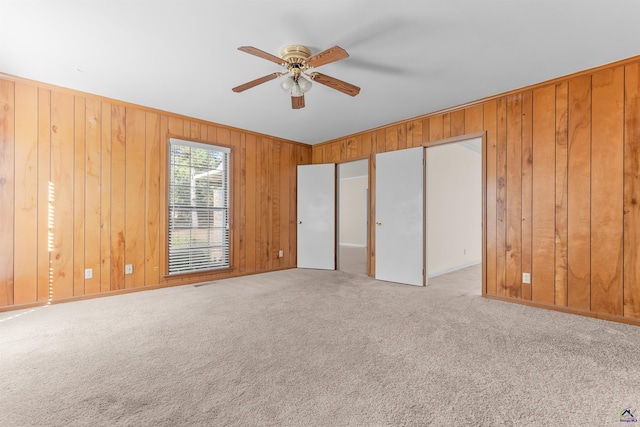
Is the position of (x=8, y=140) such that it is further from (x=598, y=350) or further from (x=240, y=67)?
(x=598, y=350)

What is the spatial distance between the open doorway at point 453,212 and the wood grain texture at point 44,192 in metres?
4.88

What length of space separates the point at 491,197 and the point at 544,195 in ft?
1.69

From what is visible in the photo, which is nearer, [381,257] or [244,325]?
[244,325]

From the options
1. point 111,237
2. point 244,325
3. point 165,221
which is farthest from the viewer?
point 165,221

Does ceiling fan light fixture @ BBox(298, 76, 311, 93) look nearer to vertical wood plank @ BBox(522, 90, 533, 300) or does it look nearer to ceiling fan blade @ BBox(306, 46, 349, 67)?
ceiling fan blade @ BBox(306, 46, 349, 67)

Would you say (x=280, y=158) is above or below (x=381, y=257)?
above

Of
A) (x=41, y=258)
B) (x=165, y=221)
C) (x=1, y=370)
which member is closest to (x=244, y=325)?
(x=1, y=370)

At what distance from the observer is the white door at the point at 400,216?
4121 millimetres

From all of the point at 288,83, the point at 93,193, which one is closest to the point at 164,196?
the point at 93,193

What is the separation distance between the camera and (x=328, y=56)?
2.15 meters

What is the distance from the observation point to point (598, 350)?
206 cm

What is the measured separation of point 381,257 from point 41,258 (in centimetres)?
427

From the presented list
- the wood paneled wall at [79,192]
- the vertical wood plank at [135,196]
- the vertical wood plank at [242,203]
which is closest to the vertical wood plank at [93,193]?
the wood paneled wall at [79,192]

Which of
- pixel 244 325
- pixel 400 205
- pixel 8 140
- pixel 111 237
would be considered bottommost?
pixel 244 325
